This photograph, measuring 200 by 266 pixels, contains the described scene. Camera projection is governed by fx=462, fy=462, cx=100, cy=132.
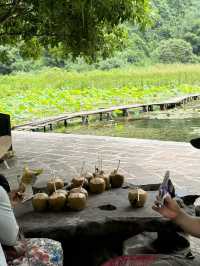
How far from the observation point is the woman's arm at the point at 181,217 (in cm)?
245

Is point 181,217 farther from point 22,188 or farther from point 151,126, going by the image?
point 151,126

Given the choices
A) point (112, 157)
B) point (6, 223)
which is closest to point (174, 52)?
point (112, 157)

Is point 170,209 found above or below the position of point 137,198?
above

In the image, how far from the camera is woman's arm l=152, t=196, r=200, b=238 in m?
2.45

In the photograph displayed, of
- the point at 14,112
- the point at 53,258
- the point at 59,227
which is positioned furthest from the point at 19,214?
the point at 14,112

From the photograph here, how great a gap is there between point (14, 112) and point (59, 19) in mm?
9630

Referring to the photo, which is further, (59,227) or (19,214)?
(19,214)

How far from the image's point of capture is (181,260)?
253 cm

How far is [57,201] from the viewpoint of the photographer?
3.00 m

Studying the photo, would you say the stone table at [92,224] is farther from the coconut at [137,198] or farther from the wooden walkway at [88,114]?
the wooden walkway at [88,114]

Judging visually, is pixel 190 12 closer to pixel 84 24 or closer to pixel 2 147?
pixel 84 24

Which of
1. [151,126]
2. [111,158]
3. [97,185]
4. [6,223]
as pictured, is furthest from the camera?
[151,126]

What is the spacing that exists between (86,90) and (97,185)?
18374mm

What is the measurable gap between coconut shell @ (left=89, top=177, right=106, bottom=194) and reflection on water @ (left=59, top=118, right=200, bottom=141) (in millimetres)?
8738
